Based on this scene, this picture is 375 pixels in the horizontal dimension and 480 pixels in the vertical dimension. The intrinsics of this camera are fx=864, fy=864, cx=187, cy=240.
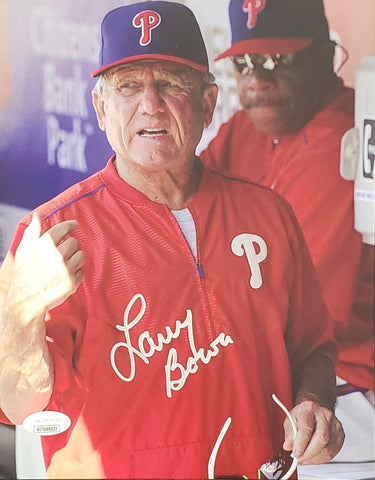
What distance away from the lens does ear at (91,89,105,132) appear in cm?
253

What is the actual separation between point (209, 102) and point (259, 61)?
22 cm

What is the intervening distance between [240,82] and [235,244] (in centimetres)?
50

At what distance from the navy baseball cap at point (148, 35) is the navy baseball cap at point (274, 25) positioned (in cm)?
15

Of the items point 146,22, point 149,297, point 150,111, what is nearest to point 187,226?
point 149,297

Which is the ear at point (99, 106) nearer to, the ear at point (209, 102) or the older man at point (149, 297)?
the older man at point (149, 297)

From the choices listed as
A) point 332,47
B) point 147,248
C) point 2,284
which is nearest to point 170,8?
point 332,47

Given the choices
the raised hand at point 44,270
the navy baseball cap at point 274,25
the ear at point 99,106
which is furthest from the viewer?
the navy baseball cap at point 274,25

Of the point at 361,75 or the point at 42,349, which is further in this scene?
the point at 361,75

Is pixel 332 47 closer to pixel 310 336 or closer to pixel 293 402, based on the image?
pixel 310 336

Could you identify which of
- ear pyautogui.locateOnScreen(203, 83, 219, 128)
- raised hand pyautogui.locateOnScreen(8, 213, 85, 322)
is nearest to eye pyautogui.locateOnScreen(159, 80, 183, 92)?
ear pyautogui.locateOnScreen(203, 83, 219, 128)

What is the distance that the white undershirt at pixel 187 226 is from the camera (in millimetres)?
2566

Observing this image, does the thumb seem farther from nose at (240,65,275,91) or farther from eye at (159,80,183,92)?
nose at (240,65,275,91)

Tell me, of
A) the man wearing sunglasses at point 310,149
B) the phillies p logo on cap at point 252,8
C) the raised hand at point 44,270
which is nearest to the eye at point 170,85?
the man wearing sunglasses at point 310,149

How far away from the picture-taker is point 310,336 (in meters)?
2.76
